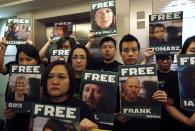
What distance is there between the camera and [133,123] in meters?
2.23

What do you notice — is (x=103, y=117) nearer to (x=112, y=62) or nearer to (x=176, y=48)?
(x=112, y=62)

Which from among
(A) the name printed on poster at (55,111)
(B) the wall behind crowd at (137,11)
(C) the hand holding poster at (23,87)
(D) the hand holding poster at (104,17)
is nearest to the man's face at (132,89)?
(A) the name printed on poster at (55,111)

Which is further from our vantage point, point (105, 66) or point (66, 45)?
point (66, 45)

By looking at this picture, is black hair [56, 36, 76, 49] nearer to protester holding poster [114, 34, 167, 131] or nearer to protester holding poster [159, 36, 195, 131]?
protester holding poster [114, 34, 167, 131]

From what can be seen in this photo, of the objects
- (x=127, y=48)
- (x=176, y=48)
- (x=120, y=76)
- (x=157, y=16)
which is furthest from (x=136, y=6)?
(x=120, y=76)

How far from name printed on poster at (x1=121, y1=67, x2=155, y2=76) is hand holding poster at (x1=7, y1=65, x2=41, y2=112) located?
2.34ft

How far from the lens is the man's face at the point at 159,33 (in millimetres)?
2848

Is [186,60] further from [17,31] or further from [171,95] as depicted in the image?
[17,31]

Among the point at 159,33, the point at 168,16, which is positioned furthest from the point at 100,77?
the point at 168,16

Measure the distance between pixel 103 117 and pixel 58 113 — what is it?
49cm

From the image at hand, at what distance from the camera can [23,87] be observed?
99.0 inches

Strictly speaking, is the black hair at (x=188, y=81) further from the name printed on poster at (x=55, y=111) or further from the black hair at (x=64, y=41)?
the black hair at (x=64, y=41)

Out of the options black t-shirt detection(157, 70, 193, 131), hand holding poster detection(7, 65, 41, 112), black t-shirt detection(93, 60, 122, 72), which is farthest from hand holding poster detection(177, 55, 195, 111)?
hand holding poster detection(7, 65, 41, 112)

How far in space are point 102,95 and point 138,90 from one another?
274 mm
